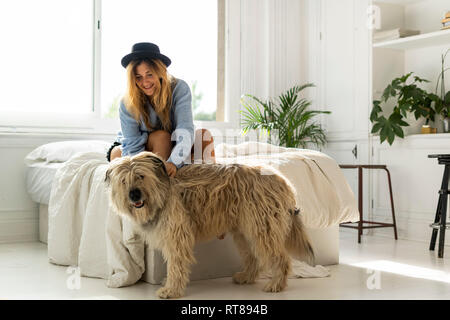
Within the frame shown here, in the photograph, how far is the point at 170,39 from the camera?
531 cm

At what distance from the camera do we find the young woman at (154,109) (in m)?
2.78

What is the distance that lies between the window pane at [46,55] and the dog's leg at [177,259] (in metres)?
2.70

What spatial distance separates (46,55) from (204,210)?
9.56ft

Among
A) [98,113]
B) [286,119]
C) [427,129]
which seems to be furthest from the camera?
[286,119]

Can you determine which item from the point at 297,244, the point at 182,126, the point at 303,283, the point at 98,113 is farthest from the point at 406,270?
the point at 98,113

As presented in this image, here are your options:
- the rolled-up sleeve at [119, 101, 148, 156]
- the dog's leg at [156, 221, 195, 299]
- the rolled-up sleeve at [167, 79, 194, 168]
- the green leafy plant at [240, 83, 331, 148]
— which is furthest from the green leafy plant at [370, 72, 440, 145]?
the dog's leg at [156, 221, 195, 299]

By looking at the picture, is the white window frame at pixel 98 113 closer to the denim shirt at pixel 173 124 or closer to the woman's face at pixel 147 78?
the denim shirt at pixel 173 124

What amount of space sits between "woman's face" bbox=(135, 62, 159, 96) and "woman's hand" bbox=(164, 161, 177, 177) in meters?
0.46

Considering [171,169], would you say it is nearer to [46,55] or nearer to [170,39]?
[46,55]

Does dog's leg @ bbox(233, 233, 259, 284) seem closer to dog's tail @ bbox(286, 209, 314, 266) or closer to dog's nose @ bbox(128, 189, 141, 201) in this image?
dog's tail @ bbox(286, 209, 314, 266)

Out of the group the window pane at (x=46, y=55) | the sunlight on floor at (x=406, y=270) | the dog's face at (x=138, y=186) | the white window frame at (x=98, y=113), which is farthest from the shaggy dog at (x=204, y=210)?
the window pane at (x=46, y=55)

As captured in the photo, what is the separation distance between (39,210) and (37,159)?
1.37ft

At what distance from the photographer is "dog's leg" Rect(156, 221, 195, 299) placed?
241 centimetres

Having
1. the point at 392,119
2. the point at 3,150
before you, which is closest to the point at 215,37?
the point at 392,119
